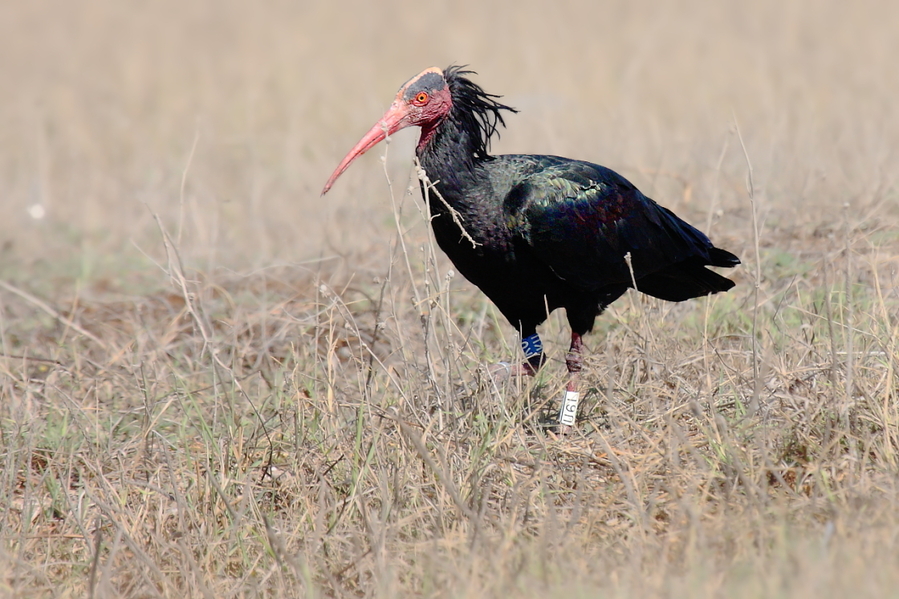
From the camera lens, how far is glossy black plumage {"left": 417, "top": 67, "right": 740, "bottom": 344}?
3.80 meters

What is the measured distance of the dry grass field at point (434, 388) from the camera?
280cm

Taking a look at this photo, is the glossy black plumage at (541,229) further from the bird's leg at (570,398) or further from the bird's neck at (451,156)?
the bird's leg at (570,398)

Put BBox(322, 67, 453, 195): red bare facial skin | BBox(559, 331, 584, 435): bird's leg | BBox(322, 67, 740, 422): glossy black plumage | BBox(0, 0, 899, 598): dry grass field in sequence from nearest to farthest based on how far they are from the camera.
Answer: 1. BBox(0, 0, 899, 598): dry grass field
2. BBox(559, 331, 584, 435): bird's leg
3. BBox(322, 67, 740, 422): glossy black plumage
4. BBox(322, 67, 453, 195): red bare facial skin

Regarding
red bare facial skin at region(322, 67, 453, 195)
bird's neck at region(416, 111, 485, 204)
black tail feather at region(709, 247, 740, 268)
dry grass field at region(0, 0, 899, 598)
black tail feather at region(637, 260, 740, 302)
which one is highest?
red bare facial skin at region(322, 67, 453, 195)

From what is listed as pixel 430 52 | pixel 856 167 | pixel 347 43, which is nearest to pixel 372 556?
pixel 856 167

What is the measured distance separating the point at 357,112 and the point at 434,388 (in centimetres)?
694

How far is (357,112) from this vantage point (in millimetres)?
10102

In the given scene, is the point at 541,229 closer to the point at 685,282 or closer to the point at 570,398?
the point at 570,398

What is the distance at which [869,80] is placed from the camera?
356 inches

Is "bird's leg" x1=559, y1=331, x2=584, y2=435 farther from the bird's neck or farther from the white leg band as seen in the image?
the bird's neck

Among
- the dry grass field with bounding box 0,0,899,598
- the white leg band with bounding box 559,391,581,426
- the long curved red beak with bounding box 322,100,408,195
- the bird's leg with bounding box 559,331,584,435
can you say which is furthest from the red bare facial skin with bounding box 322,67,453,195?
the white leg band with bounding box 559,391,581,426

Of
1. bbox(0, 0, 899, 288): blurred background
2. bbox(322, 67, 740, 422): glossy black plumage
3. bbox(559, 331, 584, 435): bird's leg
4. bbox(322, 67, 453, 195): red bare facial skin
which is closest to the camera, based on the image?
bbox(559, 331, 584, 435): bird's leg

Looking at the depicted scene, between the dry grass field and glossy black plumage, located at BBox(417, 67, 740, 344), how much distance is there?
0.22 m

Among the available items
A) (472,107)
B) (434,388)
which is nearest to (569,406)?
(434,388)
